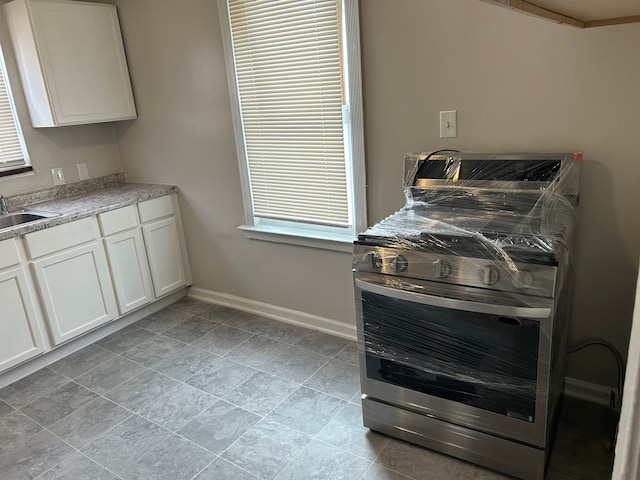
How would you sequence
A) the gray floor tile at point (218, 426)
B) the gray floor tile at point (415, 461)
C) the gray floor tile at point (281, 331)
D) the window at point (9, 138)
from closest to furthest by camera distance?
the gray floor tile at point (415, 461) < the gray floor tile at point (218, 426) < the gray floor tile at point (281, 331) < the window at point (9, 138)

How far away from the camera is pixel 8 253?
8.13 ft

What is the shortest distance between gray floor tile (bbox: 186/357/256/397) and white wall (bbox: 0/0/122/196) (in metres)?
1.78

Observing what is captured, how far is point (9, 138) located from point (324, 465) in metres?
2.86

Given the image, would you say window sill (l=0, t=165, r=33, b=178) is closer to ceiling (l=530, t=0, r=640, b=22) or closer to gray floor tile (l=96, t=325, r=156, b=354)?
gray floor tile (l=96, t=325, r=156, b=354)

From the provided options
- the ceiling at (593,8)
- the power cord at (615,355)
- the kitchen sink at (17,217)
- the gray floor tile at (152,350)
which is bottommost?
the gray floor tile at (152,350)

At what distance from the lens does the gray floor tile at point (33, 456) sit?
197cm

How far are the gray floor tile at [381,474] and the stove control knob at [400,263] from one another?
0.81 metres

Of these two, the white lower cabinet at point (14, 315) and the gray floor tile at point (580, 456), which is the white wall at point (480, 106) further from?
the white lower cabinet at point (14, 315)

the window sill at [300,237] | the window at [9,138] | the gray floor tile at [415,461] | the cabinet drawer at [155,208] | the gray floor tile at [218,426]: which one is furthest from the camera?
the cabinet drawer at [155,208]

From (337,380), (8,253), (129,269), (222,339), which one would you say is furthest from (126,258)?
(337,380)

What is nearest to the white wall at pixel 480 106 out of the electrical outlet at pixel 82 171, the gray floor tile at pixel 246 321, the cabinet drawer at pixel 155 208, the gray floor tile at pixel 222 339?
A: the gray floor tile at pixel 246 321

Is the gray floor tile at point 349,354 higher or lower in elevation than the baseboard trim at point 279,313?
lower

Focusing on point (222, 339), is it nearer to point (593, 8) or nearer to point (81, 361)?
point (81, 361)

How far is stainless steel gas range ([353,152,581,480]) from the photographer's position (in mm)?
1533
